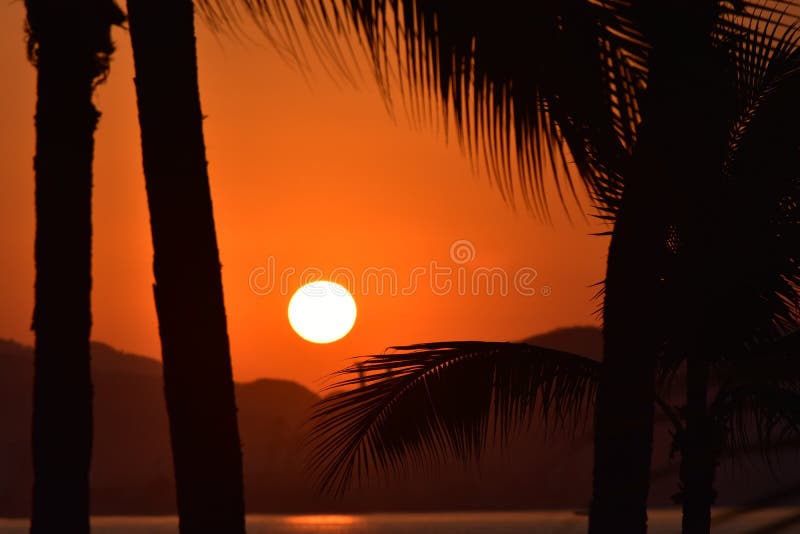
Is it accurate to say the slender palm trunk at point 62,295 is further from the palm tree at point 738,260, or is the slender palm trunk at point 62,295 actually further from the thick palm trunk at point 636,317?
the palm tree at point 738,260

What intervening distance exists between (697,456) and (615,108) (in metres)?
4.06

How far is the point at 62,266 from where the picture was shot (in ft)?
22.5

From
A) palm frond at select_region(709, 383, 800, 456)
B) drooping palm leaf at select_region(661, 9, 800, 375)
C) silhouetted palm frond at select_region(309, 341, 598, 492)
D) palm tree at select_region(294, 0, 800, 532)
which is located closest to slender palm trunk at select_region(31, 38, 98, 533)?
silhouetted palm frond at select_region(309, 341, 598, 492)

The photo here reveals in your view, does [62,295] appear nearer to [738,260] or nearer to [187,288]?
[187,288]

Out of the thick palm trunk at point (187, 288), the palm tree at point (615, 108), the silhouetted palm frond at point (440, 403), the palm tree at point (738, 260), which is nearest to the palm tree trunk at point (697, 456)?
the palm tree at point (738, 260)

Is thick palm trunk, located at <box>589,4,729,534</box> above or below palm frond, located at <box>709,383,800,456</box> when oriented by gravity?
above

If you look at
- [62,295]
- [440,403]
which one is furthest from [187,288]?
[440,403]

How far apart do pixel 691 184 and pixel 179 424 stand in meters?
3.49

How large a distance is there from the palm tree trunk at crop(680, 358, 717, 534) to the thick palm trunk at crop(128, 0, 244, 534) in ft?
14.4

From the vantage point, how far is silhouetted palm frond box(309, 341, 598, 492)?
8195 mm

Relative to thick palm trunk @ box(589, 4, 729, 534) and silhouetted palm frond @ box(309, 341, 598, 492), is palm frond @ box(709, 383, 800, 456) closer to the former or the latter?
silhouetted palm frond @ box(309, 341, 598, 492)

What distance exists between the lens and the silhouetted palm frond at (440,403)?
26.9 feet

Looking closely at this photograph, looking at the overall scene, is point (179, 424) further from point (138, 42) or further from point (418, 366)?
point (418, 366)

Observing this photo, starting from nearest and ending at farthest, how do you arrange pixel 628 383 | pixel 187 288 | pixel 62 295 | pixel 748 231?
1. pixel 187 288
2. pixel 628 383
3. pixel 62 295
4. pixel 748 231
